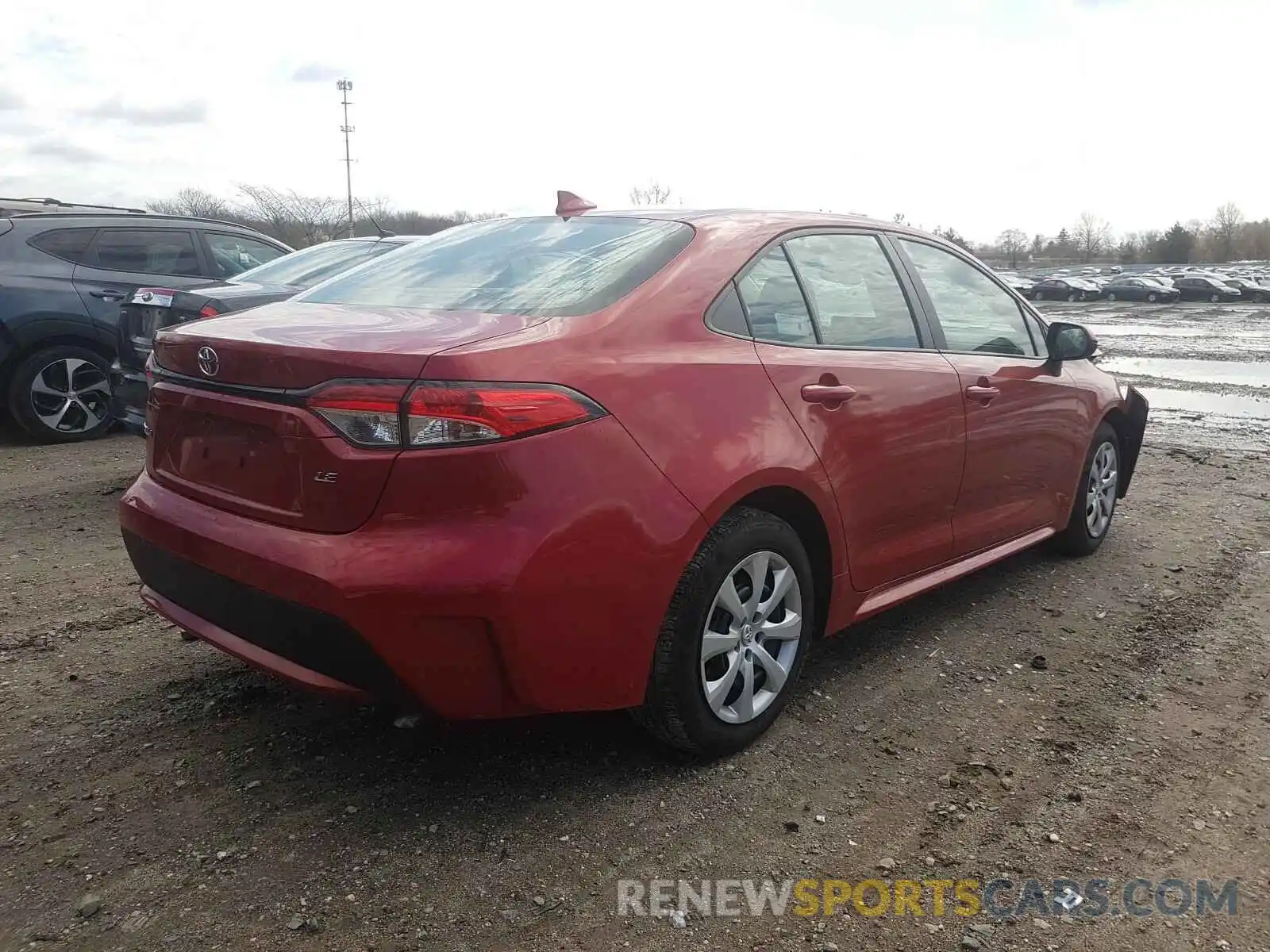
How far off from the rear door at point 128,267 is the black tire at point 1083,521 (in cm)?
656

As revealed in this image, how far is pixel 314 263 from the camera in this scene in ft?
22.9

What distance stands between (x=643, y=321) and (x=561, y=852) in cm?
138

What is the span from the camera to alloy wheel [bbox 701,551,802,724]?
110 inches

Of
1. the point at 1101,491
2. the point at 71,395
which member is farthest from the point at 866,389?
the point at 71,395

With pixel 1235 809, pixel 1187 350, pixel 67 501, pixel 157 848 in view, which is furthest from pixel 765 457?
pixel 1187 350

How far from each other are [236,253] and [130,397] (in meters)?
3.00

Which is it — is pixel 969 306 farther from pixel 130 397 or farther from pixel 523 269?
pixel 130 397

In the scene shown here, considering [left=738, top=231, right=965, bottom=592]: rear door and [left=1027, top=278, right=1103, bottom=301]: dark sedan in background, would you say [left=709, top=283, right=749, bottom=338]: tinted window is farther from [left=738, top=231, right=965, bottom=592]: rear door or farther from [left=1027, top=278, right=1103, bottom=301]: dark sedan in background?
[left=1027, top=278, right=1103, bottom=301]: dark sedan in background

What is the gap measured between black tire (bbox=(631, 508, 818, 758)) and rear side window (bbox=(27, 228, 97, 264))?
22.6 feet

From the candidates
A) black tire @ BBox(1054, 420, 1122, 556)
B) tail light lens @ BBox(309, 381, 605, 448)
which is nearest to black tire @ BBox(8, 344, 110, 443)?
tail light lens @ BBox(309, 381, 605, 448)

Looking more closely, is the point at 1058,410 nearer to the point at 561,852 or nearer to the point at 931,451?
A: the point at 931,451

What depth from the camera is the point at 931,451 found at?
138 inches

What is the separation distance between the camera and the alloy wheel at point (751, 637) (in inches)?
110

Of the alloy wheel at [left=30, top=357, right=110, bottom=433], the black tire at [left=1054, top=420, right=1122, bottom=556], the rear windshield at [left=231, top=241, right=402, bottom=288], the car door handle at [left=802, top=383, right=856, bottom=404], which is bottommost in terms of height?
the black tire at [left=1054, top=420, right=1122, bottom=556]
